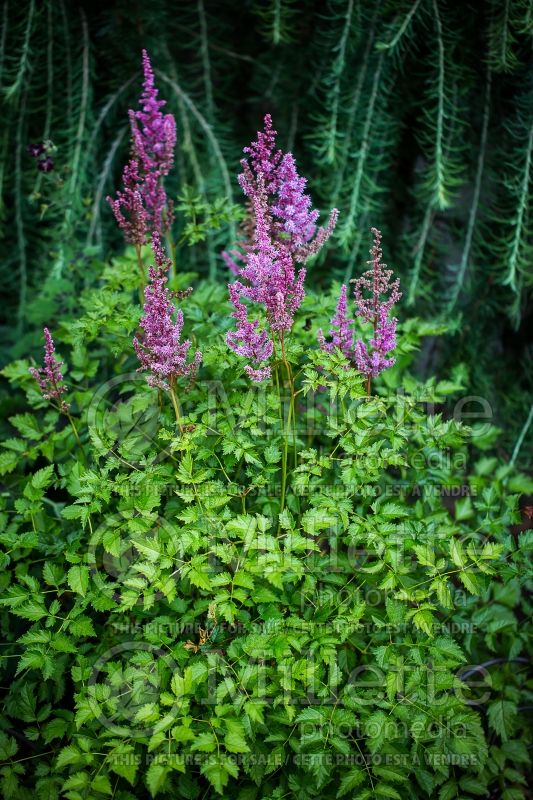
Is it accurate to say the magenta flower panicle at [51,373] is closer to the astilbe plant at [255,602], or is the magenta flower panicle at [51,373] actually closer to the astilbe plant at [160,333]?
the astilbe plant at [255,602]

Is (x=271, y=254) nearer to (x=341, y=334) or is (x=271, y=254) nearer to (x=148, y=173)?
(x=341, y=334)

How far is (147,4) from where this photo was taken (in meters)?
2.71

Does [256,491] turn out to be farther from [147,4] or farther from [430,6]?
[147,4]

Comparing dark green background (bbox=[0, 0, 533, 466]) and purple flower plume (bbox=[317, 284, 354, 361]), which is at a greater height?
dark green background (bbox=[0, 0, 533, 466])

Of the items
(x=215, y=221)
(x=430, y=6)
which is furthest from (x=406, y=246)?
(x=215, y=221)

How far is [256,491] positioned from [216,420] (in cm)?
30

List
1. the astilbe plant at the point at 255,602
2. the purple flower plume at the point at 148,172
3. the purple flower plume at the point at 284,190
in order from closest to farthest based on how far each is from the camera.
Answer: the astilbe plant at the point at 255,602, the purple flower plume at the point at 284,190, the purple flower plume at the point at 148,172

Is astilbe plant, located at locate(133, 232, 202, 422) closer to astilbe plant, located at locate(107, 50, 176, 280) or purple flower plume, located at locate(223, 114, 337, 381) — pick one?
purple flower plume, located at locate(223, 114, 337, 381)

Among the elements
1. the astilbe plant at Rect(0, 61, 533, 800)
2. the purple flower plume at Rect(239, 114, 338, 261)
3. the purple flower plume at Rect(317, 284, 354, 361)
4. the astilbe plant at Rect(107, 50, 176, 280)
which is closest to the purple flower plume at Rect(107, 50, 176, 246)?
the astilbe plant at Rect(107, 50, 176, 280)

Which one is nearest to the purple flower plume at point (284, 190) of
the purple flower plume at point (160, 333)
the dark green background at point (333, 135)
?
the purple flower plume at point (160, 333)

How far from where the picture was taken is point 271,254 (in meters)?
1.51

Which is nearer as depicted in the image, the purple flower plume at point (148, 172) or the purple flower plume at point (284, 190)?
the purple flower plume at point (284, 190)

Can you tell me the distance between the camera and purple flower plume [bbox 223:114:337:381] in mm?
1502

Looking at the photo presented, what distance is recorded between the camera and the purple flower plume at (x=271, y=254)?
150 cm
